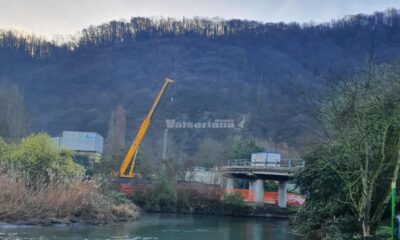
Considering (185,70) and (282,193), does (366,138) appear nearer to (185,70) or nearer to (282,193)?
(282,193)

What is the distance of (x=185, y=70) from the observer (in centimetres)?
11356

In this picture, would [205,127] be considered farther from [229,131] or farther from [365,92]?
[365,92]

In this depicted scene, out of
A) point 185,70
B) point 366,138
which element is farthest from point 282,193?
point 185,70

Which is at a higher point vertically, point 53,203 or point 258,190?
point 258,190

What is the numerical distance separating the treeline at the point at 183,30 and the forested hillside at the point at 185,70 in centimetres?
27

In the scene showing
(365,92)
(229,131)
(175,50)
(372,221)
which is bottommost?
(372,221)

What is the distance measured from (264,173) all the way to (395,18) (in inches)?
2933

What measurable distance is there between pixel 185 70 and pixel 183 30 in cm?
2245

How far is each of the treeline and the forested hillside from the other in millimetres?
272

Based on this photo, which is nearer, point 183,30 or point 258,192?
point 258,192

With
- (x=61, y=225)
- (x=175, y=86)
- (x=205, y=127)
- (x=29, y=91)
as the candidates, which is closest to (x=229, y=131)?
(x=205, y=127)

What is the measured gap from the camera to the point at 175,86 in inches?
4272

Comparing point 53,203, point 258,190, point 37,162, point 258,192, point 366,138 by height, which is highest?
point 366,138

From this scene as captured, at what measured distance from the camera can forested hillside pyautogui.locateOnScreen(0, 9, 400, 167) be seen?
93625 millimetres
